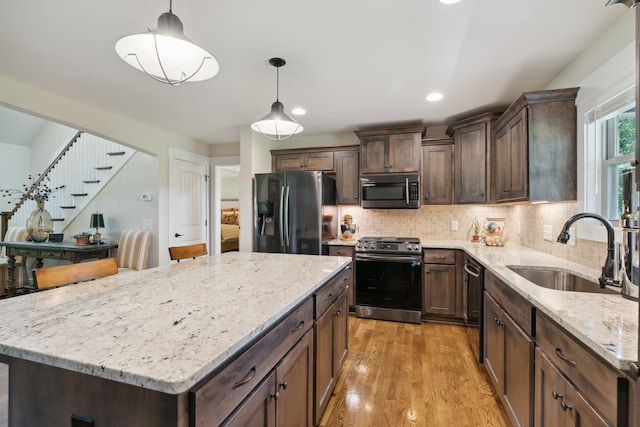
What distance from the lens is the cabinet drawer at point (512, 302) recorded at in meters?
1.39

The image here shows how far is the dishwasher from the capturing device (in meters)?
2.32

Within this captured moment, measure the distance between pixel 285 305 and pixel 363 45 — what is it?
181 centimetres

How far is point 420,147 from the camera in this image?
11.9ft

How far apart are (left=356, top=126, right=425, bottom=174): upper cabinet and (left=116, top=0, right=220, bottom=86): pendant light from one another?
2.55 m

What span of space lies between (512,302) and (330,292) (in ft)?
3.32

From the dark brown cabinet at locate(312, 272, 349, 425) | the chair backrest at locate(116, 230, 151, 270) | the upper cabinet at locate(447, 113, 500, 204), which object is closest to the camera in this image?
the dark brown cabinet at locate(312, 272, 349, 425)

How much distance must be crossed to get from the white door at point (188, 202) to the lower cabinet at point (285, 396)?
349 cm

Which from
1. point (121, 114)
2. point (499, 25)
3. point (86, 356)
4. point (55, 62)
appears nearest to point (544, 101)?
point (499, 25)

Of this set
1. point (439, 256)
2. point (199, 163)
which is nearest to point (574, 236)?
point (439, 256)

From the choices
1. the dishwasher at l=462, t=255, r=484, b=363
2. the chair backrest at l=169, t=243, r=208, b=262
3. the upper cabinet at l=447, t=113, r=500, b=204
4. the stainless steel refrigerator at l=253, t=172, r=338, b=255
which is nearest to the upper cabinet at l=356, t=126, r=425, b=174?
the upper cabinet at l=447, t=113, r=500, b=204

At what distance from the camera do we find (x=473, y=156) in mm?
3326

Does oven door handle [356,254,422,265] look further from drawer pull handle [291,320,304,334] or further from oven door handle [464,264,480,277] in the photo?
drawer pull handle [291,320,304,334]

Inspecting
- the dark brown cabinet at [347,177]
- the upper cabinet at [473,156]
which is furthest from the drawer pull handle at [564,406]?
the dark brown cabinet at [347,177]

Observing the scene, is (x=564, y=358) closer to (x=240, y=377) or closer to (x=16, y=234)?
(x=240, y=377)
